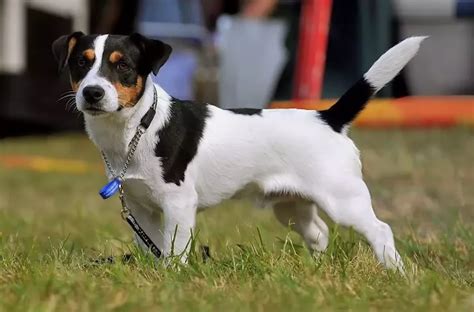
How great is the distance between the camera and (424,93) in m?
10.5

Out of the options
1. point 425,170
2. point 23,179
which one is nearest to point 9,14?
point 23,179

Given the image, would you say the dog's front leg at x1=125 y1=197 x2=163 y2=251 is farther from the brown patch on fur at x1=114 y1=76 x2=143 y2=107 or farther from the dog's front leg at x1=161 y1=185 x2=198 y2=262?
the brown patch on fur at x1=114 y1=76 x2=143 y2=107

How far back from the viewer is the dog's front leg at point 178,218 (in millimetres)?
3920

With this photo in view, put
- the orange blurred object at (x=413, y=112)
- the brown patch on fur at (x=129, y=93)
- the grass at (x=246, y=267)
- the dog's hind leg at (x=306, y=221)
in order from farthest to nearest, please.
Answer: the orange blurred object at (x=413, y=112), the dog's hind leg at (x=306, y=221), the brown patch on fur at (x=129, y=93), the grass at (x=246, y=267)

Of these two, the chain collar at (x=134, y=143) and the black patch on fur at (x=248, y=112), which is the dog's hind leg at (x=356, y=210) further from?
the chain collar at (x=134, y=143)

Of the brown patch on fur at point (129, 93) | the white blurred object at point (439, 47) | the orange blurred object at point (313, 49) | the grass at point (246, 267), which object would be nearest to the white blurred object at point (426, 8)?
the white blurred object at point (439, 47)

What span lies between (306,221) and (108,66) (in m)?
1.18

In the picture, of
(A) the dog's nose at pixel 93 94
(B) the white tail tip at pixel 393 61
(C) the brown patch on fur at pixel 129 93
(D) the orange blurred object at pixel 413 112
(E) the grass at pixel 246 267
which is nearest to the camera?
(E) the grass at pixel 246 267

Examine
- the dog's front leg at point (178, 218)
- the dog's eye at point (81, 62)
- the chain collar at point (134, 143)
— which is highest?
the dog's eye at point (81, 62)

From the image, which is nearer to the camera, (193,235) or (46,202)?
(193,235)

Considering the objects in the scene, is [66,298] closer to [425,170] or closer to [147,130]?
[147,130]

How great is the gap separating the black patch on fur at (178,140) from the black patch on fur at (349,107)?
526mm

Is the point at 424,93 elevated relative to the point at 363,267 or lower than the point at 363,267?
lower

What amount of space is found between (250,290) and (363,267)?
60 cm
